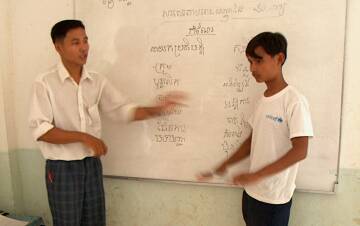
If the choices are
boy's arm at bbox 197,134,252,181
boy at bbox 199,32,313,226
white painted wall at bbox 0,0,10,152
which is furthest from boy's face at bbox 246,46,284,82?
white painted wall at bbox 0,0,10,152

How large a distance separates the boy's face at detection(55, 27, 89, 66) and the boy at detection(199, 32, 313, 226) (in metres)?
0.81

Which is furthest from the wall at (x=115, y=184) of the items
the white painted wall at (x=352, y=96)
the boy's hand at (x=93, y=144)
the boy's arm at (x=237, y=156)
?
the boy's hand at (x=93, y=144)

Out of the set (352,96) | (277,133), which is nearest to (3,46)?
(277,133)

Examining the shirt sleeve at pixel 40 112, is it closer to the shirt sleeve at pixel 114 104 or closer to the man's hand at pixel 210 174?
the shirt sleeve at pixel 114 104

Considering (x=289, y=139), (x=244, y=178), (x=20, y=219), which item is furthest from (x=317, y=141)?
(x=20, y=219)

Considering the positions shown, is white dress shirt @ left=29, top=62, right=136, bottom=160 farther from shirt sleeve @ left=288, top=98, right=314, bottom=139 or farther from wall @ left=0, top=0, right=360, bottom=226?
shirt sleeve @ left=288, top=98, right=314, bottom=139

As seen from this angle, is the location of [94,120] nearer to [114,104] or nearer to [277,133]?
[114,104]

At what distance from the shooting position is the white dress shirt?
5.15ft

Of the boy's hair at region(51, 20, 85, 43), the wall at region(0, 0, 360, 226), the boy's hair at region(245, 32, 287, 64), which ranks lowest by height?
the wall at region(0, 0, 360, 226)

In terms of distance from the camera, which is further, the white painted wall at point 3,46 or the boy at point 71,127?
the white painted wall at point 3,46

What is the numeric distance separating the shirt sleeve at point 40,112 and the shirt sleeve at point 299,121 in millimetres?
1108

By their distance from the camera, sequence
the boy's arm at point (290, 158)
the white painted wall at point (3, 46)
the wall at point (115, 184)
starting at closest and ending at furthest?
the boy's arm at point (290, 158)
the wall at point (115, 184)
the white painted wall at point (3, 46)

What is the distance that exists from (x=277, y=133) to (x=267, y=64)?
0.31m

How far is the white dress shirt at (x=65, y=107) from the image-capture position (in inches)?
61.8
